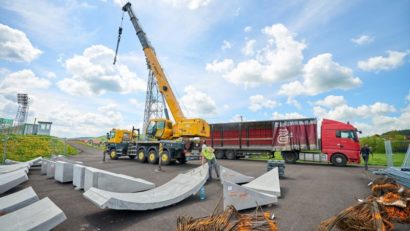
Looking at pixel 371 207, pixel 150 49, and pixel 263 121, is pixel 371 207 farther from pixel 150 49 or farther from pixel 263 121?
pixel 150 49

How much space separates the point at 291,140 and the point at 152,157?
10.2 metres

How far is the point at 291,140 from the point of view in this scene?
49.7ft

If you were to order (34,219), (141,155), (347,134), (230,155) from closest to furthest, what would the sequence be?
(34,219) → (347,134) → (141,155) → (230,155)

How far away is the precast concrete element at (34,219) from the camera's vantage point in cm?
274

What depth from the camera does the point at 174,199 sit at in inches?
187

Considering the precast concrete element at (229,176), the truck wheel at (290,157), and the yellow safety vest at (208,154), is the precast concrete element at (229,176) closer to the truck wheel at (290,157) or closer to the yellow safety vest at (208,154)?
the yellow safety vest at (208,154)

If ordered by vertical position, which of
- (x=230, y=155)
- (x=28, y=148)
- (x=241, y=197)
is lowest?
(x=230, y=155)

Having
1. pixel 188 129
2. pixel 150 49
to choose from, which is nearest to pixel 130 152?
pixel 188 129

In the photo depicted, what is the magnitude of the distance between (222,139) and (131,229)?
15.4m

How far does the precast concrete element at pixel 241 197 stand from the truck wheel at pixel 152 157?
9.19 meters

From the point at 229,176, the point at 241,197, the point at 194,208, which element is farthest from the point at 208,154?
the point at 241,197

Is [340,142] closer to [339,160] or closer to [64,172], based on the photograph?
[339,160]

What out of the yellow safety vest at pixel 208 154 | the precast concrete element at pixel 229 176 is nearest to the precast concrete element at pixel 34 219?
the precast concrete element at pixel 229 176

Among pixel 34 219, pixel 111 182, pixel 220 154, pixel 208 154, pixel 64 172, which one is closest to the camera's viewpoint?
pixel 34 219
